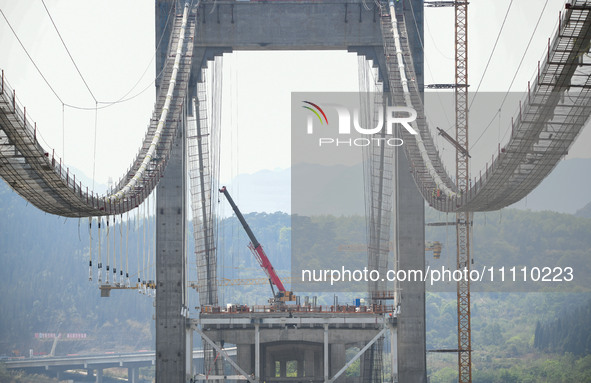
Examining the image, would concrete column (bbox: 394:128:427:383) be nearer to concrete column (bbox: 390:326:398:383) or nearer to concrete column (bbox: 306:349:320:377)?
concrete column (bbox: 390:326:398:383)

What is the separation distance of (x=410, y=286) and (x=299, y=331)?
9.99 metres

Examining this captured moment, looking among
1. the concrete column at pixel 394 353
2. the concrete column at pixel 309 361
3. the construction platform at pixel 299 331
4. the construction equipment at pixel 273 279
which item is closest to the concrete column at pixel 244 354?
the construction platform at pixel 299 331

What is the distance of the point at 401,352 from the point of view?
199ft

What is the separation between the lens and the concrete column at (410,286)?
60.4 m

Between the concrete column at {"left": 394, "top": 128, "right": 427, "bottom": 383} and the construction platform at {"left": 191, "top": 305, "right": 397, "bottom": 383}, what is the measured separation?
2.88 ft

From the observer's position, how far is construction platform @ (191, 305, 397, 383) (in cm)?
6319

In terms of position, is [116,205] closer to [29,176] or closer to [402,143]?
[29,176]

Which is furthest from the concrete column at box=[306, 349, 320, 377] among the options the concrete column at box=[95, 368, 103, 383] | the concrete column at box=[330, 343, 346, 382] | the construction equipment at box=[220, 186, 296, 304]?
the concrete column at box=[95, 368, 103, 383]

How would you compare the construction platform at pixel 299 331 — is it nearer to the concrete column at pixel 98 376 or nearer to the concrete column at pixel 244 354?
the concrete column at pixel 244 354

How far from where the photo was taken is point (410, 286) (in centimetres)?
6066

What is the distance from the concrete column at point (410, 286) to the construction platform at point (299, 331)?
879 millimetres

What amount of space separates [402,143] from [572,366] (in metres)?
127

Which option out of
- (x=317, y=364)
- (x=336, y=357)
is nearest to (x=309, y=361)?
(x=317, y=364)

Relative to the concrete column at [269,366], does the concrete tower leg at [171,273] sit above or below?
above
